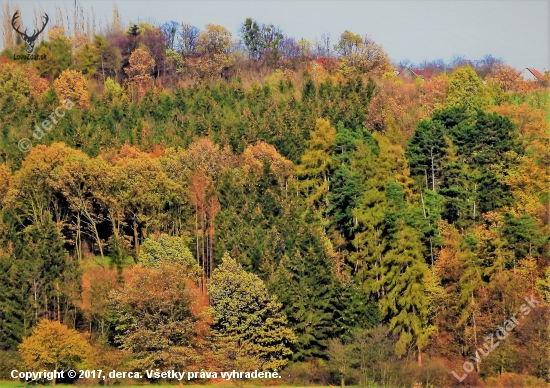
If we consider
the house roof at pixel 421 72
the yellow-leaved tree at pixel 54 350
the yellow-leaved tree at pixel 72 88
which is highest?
the house roof at pixel 421 72

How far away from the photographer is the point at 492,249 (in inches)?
2768

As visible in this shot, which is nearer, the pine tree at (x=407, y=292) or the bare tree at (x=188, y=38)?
the pine tree at (x=407, y=292)

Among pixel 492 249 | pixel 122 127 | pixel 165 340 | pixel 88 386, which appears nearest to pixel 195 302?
pixel 165 340

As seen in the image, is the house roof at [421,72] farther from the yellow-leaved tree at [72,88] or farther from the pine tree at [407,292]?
the pine tree at [407,292]

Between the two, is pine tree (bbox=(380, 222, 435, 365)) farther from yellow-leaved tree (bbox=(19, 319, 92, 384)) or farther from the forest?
yellow-leaved tree (bbox=(19, 319, 92, 384))

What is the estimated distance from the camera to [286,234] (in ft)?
239

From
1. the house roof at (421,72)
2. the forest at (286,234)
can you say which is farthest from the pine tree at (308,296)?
the house roof at (421,72)

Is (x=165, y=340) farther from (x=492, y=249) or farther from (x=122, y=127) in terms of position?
(x=122, y=127)

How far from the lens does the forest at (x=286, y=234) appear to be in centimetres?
6278

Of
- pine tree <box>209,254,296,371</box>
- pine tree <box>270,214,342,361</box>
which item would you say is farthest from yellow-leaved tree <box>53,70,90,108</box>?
pine tree <box>209,254,296,371</box>

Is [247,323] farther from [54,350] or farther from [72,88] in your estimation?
[72,88]

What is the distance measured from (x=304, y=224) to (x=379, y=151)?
38.5 feet

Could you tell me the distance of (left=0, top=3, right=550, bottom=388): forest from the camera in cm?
6278

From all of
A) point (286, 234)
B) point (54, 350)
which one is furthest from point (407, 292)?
point (54, 350)
